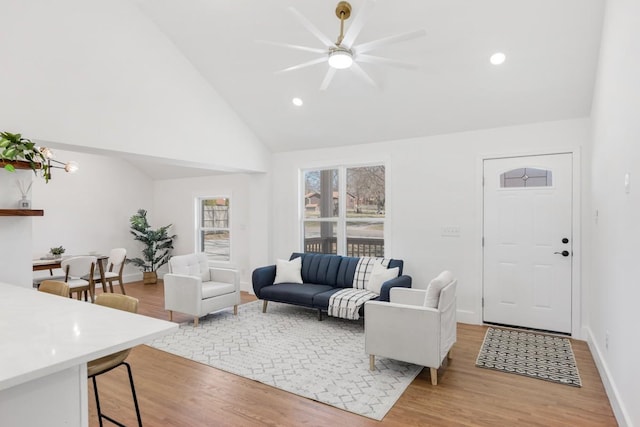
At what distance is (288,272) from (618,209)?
12.7ft

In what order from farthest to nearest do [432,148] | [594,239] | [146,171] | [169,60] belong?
[146,171] → [432,148] → [169,60] → [594,239]

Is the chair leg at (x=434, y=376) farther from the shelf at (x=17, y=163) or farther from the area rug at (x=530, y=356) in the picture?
the shelf at (x=17, y=163)

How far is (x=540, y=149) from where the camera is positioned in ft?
Answer: 14.1

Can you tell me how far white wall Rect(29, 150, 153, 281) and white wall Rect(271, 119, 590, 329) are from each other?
5108 millimetres

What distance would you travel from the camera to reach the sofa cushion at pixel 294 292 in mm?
4688

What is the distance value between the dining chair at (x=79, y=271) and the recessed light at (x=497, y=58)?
18.7 ft

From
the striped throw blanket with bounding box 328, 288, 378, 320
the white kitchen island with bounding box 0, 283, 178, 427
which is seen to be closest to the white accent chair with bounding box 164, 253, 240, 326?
the striped throw blanket with bounding box 328, 288, 378, 320

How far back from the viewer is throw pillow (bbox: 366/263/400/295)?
15.3 feet

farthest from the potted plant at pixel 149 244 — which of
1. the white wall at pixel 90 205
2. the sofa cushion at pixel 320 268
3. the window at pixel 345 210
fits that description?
the sofa cushion at pixel 320 268

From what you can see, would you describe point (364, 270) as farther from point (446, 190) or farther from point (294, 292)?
point (446, 190)

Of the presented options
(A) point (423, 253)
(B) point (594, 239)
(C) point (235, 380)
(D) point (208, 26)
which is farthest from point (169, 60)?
(B) point (594, 239)

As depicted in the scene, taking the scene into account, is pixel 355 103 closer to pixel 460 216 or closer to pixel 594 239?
pixel 460 216

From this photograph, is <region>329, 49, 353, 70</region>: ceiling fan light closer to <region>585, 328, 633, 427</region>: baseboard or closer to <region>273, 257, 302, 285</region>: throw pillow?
<region>585, 328, 633, 427</region>: baseboard

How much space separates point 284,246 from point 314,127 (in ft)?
6.87
